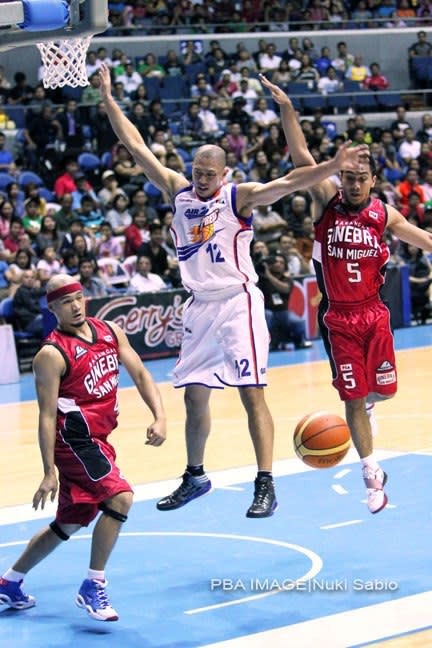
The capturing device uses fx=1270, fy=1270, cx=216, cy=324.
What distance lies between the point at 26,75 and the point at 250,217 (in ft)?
56.3

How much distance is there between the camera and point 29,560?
7.28 m

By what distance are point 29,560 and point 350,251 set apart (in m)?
2.82

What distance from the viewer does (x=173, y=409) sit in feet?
46.6

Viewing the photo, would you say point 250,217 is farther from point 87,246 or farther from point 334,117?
point 334,117

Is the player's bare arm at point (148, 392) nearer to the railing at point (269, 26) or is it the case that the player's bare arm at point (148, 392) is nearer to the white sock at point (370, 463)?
the white sock at point (370, 463)

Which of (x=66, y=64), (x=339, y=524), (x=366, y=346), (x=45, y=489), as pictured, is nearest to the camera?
(x=45, y=489)

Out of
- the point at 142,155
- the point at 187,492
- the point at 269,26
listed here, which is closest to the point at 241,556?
the point at 187,492

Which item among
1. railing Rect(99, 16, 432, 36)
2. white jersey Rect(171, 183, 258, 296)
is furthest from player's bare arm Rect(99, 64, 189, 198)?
railing Rect(99, 16, 432, 36)

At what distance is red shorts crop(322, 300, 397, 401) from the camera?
27.2 ft

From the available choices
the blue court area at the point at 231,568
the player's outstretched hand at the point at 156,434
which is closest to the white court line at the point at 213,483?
the blue court area at the point at 231,568

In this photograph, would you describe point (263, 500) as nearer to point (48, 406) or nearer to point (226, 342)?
point (226, 342)

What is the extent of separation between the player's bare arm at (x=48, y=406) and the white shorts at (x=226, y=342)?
1375 mm

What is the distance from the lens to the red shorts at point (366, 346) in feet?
27.2

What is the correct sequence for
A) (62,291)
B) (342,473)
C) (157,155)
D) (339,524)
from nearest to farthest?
(62,291)
(339,524)
(342,473)
(157,155)
